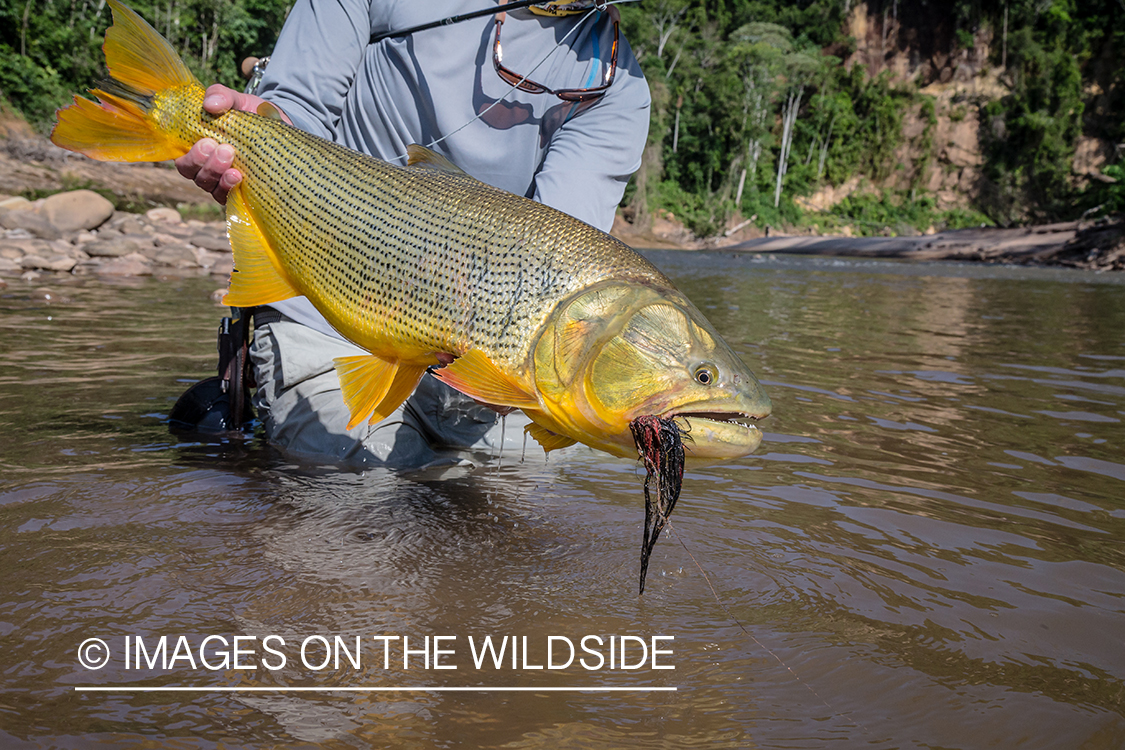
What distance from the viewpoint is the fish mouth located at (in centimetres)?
202

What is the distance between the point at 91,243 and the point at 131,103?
1304 cm

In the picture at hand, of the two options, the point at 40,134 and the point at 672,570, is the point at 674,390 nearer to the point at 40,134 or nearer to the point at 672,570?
the point at 672,570

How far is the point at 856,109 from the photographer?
55156mm

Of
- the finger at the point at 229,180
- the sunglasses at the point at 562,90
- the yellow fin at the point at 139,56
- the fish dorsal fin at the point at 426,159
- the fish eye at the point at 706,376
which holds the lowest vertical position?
the fish eye at the point at 706,376

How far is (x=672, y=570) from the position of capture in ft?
8.89

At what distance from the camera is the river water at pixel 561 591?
1.85 metres

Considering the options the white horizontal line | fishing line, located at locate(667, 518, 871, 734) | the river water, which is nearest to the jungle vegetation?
the river water

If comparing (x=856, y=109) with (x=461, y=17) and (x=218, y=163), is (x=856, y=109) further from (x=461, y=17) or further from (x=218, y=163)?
(x=218, y=163)

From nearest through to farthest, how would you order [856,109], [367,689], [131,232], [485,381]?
[367,689]
[485,381]
[131,232]
[856,109]

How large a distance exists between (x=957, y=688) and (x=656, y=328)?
1.14 m

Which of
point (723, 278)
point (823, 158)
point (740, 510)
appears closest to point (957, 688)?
point (740, 510)

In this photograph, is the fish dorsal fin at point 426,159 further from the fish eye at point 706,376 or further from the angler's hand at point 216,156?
the fish eye at point 706,376

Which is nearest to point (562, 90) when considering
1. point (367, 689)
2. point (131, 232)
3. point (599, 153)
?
point (599, 153)

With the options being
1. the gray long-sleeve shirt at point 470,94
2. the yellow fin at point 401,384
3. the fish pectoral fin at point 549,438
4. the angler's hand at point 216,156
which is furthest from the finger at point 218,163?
the fish pectoral fin at point 549,438
